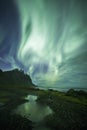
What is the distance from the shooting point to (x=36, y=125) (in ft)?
63.6

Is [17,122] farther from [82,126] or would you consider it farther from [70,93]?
[70,93]

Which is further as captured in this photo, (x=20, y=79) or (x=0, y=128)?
(x=20, y=79)

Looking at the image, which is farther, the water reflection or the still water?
the water reflection

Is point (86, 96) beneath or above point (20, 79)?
beneath

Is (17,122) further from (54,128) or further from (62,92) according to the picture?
(62,92)

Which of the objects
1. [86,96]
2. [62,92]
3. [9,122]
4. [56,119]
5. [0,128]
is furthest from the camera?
[62,92]

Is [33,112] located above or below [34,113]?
above

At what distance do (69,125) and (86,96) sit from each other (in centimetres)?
2019

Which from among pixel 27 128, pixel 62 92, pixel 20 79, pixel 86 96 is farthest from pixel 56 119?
pixel 20 79

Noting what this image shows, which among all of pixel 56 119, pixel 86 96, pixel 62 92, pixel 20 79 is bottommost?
pixel 56 119

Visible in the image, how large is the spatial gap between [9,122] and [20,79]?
86938 millimetres

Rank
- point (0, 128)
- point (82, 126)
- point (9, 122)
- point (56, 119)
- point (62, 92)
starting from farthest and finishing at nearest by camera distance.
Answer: point (62, 92)
point (56, 119)
point (82, 126)
point (9, 122)
point (0, 128)

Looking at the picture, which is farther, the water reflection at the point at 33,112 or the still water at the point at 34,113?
the water reflection at the point at 33,112

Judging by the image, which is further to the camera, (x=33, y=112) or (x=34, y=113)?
(x=33, y=112)
